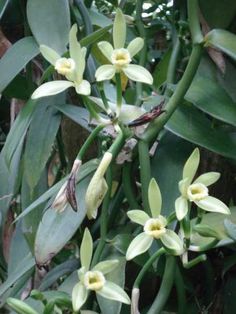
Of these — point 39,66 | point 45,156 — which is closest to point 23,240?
point 45,156

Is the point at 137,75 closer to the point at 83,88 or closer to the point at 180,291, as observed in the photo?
the point at 83,88

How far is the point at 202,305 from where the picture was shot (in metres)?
0.65

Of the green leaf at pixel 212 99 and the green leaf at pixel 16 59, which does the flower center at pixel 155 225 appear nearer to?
the green leaf at pixel 212 99

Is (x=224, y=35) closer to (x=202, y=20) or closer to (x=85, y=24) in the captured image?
(x=202, y=20)

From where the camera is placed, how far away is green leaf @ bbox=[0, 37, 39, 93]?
0.68 metres

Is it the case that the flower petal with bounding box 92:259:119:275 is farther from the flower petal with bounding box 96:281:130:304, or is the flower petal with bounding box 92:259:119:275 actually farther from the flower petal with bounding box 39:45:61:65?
the flower petal with bounding box 39:45:61:65

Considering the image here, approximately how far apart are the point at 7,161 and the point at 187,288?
0.74ft

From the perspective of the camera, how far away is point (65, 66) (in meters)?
0.50

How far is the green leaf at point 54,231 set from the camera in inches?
22.2

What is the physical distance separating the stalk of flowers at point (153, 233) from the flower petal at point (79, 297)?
0.04 meters

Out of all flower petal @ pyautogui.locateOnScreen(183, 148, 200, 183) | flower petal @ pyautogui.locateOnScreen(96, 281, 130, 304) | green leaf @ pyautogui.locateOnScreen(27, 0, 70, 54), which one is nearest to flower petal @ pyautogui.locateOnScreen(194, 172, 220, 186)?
flower petal @ pyautogui.locateOnScreen(183, 148, 200, 183)

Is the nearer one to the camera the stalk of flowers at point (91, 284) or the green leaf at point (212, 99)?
the stalk of flowers at point (91, 284)

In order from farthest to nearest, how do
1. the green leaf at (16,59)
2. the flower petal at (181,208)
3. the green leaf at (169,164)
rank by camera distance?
the green leaf at (16,59) → the green leaf at (169,164) → the flower petal at (181,208)

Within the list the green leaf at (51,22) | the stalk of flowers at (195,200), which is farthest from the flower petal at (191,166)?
the green leaf at (51,22)
